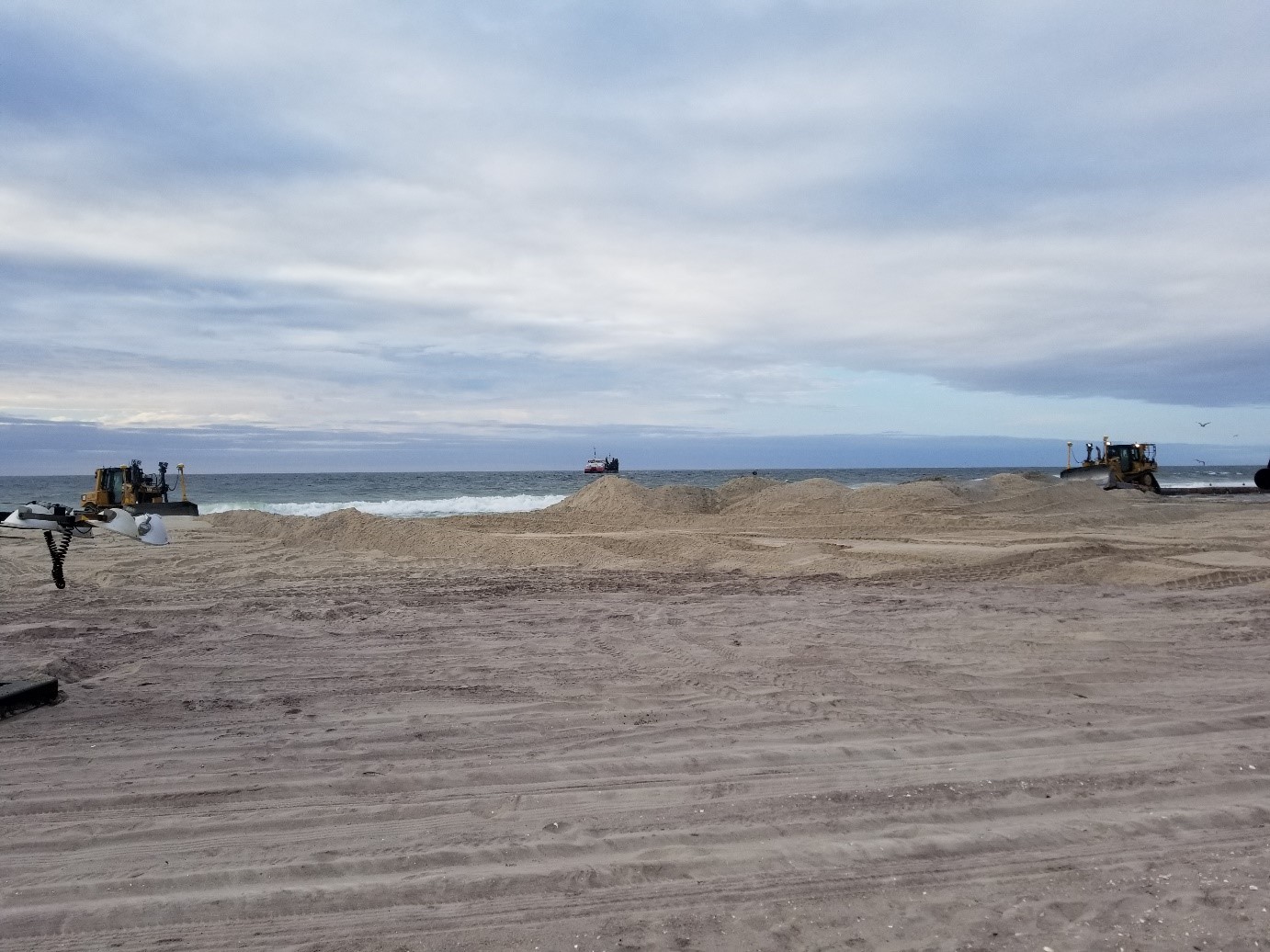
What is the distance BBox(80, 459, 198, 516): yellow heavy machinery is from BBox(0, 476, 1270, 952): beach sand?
1322 cm

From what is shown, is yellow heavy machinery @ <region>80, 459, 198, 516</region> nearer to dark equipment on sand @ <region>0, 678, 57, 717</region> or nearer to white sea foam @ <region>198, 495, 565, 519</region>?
white sea foam @ <region>198, 495, 565, 519</region>

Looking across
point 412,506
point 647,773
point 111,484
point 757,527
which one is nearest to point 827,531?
point 757,527

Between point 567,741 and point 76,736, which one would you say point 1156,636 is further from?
point 76,736

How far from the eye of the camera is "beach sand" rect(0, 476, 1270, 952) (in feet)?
10.5

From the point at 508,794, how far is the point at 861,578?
956 centimetres

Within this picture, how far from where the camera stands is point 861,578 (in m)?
13.0

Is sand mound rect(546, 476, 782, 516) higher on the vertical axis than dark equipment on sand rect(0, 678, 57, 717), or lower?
higher

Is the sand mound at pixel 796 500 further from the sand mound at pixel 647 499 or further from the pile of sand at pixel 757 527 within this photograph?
the sand mound at pixel 647 499

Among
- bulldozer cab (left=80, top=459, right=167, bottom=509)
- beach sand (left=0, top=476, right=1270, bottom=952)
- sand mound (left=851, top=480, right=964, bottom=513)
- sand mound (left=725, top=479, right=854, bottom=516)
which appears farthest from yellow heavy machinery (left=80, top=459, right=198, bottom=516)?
sand mound (left=851, top=480, right=964, bottom=513)

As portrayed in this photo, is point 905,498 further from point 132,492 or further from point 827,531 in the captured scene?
point 132,492

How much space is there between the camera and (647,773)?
4.65m

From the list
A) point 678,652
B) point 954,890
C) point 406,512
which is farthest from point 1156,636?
point 406,512

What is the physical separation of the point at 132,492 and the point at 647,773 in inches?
907

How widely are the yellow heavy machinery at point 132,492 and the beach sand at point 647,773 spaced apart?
13.2 metres
